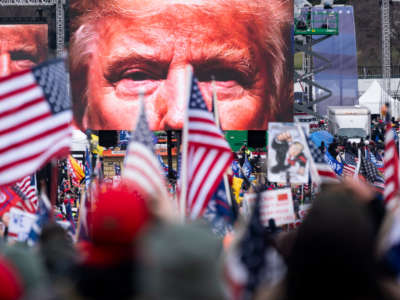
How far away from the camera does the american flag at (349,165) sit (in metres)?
13.5

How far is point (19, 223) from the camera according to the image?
22.6ft

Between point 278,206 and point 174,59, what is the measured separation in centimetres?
1901

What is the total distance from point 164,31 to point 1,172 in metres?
22.1

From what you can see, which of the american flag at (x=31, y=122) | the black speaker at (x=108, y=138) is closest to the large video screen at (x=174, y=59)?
the black speaker at (x=108, y=138)

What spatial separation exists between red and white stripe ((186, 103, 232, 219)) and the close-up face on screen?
26.6 meters

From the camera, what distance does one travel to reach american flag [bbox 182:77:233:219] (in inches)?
239

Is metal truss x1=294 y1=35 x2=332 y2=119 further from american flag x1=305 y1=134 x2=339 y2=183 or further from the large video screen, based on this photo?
american flag x1=305 y1=134 x2=339 y2=183

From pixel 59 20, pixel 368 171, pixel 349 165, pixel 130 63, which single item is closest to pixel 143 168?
pixel 368 171

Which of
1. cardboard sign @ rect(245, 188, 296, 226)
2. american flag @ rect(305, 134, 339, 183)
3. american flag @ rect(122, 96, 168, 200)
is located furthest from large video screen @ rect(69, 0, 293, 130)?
american flag @ rect(122, 96, 168, 200)

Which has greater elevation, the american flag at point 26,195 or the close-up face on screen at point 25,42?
the close-up face on screen at point 25,42

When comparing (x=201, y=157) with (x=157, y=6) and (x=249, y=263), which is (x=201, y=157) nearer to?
(x=249, y=263)

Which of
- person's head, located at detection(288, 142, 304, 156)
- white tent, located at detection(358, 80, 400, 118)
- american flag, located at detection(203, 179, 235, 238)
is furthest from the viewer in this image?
white tent, located at detection(358, 80, 400, 118)

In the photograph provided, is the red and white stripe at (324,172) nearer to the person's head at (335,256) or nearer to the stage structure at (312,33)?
the person's head at (335,256)

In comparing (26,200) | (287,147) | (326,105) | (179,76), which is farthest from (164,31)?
(26,200)
